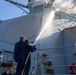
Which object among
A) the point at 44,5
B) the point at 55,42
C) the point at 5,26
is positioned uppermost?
the point at 44,5

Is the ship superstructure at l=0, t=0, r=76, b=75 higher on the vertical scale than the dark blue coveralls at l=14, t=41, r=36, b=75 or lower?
higher

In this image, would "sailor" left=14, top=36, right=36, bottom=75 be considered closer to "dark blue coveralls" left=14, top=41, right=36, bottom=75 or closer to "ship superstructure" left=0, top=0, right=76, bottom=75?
"dark blue coveralls" left=14, top=41, right=36, bottom=75

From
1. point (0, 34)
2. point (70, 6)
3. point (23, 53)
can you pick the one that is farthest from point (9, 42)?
point (23, 53)

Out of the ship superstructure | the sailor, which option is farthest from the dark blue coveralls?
the ship superstructure

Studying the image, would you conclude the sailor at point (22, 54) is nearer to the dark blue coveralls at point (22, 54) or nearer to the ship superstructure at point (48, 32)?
the dark blue coveralls at point (22, 54)

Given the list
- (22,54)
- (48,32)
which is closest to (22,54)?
(22,54)

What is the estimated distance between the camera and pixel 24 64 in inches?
231

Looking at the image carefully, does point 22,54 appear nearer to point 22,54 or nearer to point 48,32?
point 22,54

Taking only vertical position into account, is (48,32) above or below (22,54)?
above

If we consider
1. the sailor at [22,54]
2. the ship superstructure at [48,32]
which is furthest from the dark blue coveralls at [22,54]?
the ship superstructure at [48,32]

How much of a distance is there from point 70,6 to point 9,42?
5230 mm

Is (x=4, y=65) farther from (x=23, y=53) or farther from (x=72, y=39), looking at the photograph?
(x=72, y=39)

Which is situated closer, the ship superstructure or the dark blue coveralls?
the dark blue coveralls

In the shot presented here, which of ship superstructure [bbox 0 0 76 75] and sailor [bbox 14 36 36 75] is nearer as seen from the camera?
sailor [bbox 14 36 36 75]
